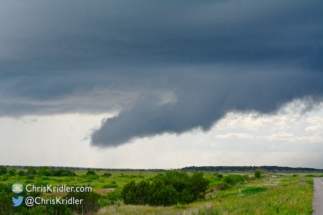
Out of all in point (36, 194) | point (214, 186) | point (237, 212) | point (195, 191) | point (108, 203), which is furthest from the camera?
point (214, 186)

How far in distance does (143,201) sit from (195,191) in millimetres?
11338

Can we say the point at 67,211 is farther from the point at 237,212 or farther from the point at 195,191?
the point at 195,191

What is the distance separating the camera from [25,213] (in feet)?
109

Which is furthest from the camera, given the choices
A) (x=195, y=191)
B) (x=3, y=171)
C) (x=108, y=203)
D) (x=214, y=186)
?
(x=3, y=171)

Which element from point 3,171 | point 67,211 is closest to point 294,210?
point 67,211

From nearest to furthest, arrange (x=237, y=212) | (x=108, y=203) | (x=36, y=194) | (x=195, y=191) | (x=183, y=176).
Answer: (x=237, y=212) < (x=36, y=194) < (x=108, y=203) < (x=195, y=191) < (x=183, y=176)

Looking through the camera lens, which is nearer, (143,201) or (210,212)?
(210,212)

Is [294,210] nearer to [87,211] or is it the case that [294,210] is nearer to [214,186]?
[87,211]

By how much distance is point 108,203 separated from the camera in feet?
161

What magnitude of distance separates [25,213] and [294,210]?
20.4 meters

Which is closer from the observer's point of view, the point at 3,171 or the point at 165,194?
the point at 165,194

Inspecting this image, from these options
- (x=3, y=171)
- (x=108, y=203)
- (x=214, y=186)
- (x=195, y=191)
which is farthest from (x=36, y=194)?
(x=3, y=171)

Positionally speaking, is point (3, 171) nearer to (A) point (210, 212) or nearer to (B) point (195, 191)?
(B) point (195, 191)

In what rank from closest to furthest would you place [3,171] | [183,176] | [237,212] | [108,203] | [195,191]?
1. [237,212]
2. [108,203]
3. [195,191]
4. [183,176]
5. [3,171]
